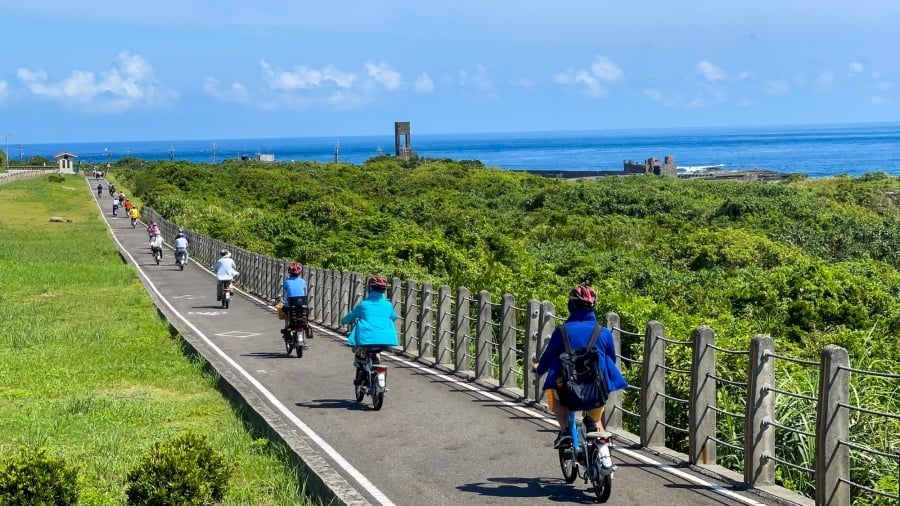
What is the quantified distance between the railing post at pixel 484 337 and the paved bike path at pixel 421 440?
32 centimetres

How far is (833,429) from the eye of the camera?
26.8ft

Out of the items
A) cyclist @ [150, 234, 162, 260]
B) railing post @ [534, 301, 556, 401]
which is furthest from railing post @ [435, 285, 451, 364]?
cyclist @ [150, 234, 162, 260]

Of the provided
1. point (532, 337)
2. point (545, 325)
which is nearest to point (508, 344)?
point (532, 337)

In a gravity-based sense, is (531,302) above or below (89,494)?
above

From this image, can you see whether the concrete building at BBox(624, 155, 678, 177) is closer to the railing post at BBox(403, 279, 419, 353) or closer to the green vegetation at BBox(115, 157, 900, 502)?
the green vegetation at BBox(115, 157, 900, 502)

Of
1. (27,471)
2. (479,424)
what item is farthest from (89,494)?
(479,424)

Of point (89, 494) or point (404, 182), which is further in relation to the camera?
point (404, 182)

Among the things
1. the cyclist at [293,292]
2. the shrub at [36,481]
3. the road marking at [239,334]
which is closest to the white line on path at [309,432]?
the road marking at [239,334]

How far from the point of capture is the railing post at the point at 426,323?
18500 mm

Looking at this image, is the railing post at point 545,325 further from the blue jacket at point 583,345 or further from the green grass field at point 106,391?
A: the blue jacket at point 583,345

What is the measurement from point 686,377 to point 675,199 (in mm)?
51671

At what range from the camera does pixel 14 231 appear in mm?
64500

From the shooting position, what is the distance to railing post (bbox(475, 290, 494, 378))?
1542cm

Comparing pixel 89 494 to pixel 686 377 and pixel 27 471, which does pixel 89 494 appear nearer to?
pixel 27 471
